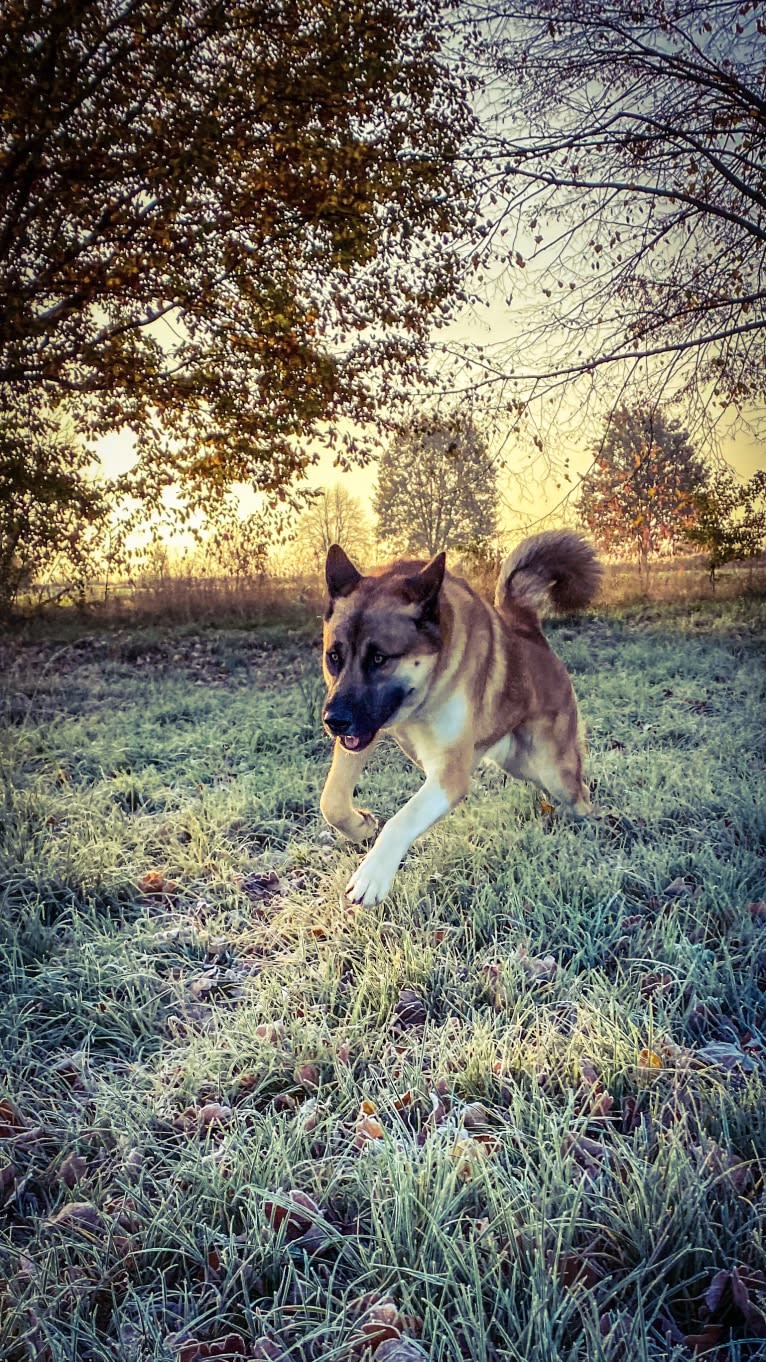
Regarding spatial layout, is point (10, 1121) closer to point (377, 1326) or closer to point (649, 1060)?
point (377, 1326)

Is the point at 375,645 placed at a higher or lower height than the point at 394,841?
higher

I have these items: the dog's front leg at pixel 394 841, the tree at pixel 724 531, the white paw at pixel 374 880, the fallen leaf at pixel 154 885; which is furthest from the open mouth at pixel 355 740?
the tree at pixel 724 531

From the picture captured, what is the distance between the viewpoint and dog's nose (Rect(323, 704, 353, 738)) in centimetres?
329

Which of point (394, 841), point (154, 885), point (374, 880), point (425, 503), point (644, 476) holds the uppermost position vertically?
point (425, 503)

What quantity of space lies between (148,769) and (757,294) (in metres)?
9.04

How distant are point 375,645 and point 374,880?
103 centimetres

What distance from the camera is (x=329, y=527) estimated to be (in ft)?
69.6

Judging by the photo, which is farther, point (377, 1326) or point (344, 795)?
point (344, 795)

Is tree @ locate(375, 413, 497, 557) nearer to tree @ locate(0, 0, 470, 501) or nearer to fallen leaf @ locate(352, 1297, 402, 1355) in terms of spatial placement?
tree @ locate(0, 0, 470, 501)

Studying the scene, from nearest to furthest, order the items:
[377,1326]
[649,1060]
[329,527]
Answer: [377,1326], [649,1060], [329,527]

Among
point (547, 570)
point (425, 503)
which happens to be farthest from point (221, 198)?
point (425, 503)

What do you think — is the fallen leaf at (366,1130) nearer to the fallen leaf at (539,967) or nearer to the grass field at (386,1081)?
the grass field at (386,1081)

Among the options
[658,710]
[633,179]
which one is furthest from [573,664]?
[633,179]

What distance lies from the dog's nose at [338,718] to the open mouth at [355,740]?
2.9 inches
